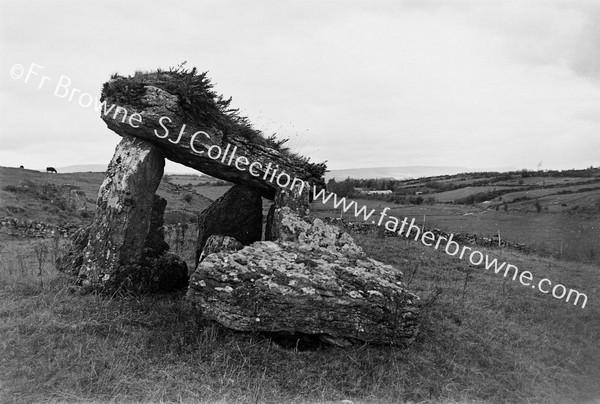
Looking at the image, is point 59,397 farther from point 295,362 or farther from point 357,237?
point 357,237

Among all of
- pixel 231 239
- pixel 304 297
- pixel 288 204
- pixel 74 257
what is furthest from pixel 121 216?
pixel 304 297

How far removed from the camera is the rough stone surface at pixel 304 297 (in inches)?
251

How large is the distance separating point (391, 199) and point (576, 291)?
13.4 m

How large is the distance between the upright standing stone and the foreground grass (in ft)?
1.96

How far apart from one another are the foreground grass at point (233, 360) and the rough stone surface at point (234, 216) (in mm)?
2477

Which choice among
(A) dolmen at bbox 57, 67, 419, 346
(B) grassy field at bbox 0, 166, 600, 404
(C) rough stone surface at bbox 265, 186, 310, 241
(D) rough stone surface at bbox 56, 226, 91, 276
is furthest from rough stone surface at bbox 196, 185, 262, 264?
(D) rough stone surface at bbox 56, 226, 91, 276

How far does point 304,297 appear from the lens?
253 inches

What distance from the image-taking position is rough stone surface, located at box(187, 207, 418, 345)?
637 cm

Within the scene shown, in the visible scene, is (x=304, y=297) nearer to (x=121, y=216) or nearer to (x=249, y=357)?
(x=249, y=357)

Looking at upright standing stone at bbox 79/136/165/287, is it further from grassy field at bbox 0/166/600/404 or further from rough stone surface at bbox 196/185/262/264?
rough stone surface at bbox 196/185/262/264

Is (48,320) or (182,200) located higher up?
(182,200)

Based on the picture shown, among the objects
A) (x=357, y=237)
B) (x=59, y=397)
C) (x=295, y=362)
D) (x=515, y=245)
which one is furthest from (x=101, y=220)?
(x=515, y=245)

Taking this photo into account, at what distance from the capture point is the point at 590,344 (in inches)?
344

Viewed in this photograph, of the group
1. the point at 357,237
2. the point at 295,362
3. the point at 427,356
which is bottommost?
the point at 295,362
